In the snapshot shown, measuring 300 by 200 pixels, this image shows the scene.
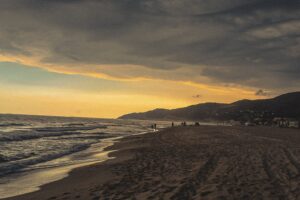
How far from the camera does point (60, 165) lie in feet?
75.7

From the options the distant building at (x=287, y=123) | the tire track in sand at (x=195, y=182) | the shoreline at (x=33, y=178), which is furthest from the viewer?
the distant building at (x=287, y=123)

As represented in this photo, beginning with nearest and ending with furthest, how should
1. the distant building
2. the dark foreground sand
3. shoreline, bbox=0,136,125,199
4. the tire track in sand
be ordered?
1. the tire track in sand
2. the dark foreground sand
3. shoreline, bbox=0,136,125,199
4. the distant building

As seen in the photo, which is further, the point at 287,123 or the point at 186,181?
the point at 287,123

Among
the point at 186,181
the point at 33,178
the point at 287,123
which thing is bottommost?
the point at 33,178

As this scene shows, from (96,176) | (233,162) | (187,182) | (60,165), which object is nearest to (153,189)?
(187,182)

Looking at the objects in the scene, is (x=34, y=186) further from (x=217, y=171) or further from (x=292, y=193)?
(x=292, y=193)

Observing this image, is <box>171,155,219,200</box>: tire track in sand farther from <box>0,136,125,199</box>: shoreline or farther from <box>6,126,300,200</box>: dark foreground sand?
<box>0,136,125,199</box>: shoreline

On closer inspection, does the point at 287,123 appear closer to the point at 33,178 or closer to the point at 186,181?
the point at 33,178

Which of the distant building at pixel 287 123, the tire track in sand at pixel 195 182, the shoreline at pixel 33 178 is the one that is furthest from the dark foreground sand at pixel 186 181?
the distant building at pixel 287 123

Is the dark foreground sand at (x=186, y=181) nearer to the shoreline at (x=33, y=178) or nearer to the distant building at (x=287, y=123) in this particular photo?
the shoreline at (x=33, y=178)

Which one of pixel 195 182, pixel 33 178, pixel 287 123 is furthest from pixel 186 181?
pixel 287 123

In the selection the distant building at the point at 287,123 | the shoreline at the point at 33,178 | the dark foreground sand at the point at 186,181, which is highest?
the distant building at the point at 287,123

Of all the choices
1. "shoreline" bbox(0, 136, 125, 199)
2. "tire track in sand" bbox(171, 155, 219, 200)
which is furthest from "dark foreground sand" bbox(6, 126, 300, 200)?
"shoreline" bbox(0, 136, 125, 199)

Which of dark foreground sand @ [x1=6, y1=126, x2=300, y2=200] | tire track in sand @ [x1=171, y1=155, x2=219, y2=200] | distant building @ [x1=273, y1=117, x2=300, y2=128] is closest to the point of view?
tire track in sand @ [x1=171, y1=155, x2=219, y2=200]
